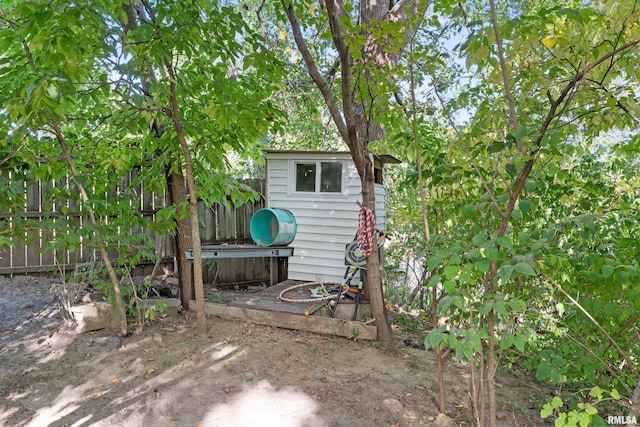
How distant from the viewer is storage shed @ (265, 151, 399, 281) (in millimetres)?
6434

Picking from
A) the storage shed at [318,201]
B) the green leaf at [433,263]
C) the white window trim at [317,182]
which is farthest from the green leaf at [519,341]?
the white window trim at [317,182]

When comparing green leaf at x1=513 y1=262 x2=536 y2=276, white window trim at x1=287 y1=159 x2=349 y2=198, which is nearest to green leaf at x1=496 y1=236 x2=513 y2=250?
green leaf at x1=513 y1=262 x2=536 y2=276

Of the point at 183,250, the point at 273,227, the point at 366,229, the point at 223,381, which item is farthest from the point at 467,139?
the point at 273,227

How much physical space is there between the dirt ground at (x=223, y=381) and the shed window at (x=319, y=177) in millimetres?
2687

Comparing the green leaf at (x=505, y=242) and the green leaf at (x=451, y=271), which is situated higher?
the green leaf at (x=505, y=242)

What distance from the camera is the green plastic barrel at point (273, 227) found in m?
6.09

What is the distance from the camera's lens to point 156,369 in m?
3.54

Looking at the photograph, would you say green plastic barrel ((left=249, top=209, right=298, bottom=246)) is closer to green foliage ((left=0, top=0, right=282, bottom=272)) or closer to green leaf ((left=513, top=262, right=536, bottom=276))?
green foliage ((left=0, top=0, right=282, bottom=272))

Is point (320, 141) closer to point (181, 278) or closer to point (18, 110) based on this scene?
point (181, 278)

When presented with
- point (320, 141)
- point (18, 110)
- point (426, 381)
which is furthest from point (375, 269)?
point (320, 141)

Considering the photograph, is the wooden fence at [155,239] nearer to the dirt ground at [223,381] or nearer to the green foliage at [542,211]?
the dirt ground at [223,381]

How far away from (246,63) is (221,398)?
262 centimetres

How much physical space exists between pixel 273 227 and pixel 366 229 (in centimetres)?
294

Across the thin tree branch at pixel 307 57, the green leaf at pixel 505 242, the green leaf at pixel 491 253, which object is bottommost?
the green leaf at pixel 491 253
